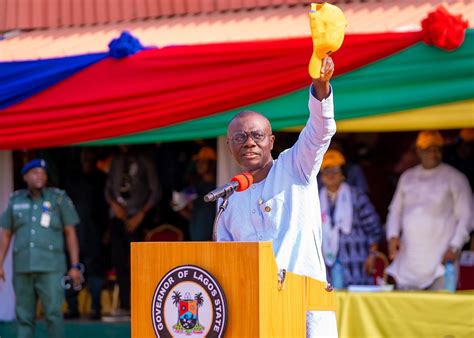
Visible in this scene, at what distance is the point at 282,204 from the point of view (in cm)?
A: 482

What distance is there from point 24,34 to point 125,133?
1506 mm

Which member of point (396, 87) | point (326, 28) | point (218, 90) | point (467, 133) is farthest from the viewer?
point (467, 133)

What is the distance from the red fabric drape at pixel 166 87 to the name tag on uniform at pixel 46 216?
1.85ft

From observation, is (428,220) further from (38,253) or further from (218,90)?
(38,253)

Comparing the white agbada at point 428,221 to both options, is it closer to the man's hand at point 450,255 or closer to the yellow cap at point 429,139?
the man's hand at point 450,255

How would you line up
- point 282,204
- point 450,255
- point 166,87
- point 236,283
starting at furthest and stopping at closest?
point 166,87
point 450,255
point 282,204
point 236,283

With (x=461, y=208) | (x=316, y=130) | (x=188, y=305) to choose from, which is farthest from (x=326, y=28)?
(x=461, y=208)

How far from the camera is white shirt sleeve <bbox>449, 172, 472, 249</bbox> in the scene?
8.55 meters

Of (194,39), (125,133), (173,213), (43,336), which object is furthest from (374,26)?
(43,336)

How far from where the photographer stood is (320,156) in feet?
15.5

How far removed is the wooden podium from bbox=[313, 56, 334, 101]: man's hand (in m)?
0.75

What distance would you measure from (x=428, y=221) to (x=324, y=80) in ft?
15.0

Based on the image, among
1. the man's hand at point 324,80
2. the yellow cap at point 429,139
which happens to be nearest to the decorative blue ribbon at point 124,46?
the yellow cap at point 429,139

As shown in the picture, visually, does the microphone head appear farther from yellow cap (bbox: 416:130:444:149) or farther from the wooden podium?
yellow cap (bbox: 416:130:444:149)
